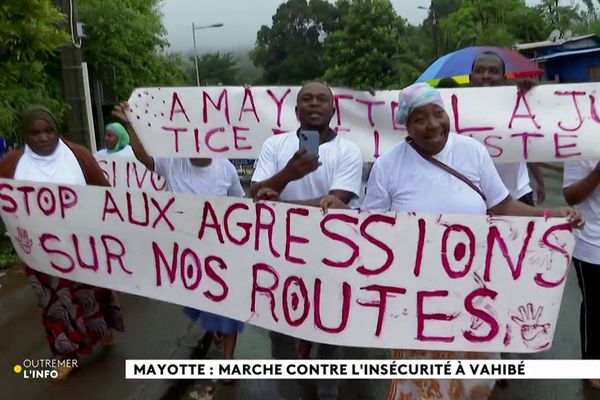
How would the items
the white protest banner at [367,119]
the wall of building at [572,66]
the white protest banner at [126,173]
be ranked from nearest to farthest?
the white protest banner at [367,119] < the white protest banner at [126,173] < the wall of building at [572,66]

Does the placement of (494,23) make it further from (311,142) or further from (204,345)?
(311,142)

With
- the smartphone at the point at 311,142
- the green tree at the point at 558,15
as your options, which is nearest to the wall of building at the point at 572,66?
the green tree at the point at 558,15

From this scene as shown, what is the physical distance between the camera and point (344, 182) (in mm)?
3088

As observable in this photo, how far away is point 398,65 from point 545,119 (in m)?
30.9

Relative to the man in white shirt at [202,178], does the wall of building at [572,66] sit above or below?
above

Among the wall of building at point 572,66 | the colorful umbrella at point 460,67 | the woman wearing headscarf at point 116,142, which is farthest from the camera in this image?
the wall of building at point 572,66

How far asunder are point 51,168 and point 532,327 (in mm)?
2579

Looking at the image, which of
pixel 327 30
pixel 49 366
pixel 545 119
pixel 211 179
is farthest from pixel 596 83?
pixel 327 30

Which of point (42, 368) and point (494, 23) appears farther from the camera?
point (494, 23)

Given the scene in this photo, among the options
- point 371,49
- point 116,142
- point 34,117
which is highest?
point 371,49

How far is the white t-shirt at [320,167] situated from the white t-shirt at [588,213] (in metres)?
1.07

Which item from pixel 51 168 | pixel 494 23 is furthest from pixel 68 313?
pixel 494 23

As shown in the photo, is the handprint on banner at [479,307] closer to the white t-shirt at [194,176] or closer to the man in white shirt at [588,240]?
the man in white shirt at [588,240]

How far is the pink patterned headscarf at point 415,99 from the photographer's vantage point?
250cm
